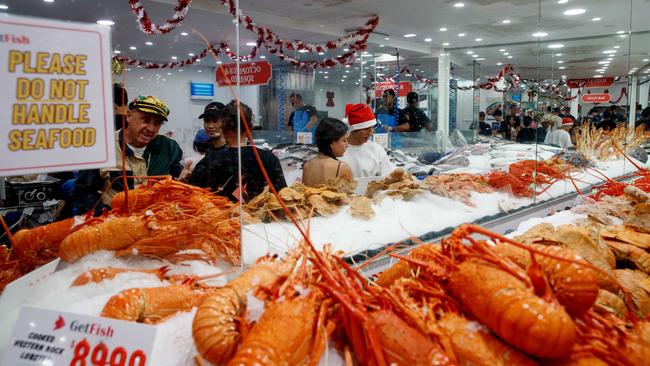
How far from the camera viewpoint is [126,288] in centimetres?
140

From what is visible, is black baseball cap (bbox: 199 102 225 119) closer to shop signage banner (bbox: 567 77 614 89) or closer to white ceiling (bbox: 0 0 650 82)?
white ceiling (bbox: 0 0 650 82)

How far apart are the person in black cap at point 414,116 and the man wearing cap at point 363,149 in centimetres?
95

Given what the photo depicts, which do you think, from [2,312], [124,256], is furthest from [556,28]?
[2,312]

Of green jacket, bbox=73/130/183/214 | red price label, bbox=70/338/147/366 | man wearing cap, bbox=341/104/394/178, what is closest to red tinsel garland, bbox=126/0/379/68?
green jacket, bbox=73/130/183/214

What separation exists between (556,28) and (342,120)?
7.37 feet

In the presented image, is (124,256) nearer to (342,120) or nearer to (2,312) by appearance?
(2,312)

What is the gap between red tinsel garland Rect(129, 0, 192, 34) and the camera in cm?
137

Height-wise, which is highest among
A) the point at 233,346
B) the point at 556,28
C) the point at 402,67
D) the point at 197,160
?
the point at 556,28

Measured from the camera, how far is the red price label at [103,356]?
3.25 ft

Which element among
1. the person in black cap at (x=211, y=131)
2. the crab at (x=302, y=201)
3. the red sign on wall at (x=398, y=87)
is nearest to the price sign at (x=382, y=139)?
the red sign on wall at (x=398, y=87)

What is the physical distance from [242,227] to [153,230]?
0.29 m

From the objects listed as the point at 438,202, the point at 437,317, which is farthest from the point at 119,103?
the point at 438,202

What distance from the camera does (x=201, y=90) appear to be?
1571 mm

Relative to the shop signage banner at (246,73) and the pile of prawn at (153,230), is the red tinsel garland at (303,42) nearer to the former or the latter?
the shop signage banner at (246,73)
